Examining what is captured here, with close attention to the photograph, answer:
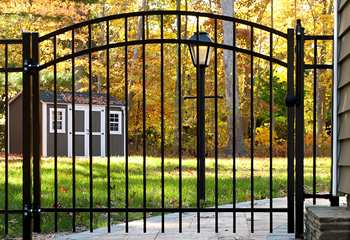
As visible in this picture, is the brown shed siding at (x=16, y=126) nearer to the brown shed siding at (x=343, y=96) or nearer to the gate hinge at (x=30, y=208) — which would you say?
the gate hinge at (x=30, y=208)

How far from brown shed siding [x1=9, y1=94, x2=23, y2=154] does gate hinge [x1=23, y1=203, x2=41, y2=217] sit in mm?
16156

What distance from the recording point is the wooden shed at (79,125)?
1770 cm

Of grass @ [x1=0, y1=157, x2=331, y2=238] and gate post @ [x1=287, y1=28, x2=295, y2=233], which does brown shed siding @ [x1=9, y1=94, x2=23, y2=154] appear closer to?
grass @ [x1=0, y1=157, x2=331, y2=238]

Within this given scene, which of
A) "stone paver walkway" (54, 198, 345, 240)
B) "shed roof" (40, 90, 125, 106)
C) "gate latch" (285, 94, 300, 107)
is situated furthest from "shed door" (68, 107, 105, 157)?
"gate latch" (285, 94, 300, 107)

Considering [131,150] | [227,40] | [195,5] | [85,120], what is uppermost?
[195,5]

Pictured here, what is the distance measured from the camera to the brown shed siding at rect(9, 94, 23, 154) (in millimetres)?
20062

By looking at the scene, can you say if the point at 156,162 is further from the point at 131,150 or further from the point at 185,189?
the point at 131,150

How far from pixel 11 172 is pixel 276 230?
21.6 ft

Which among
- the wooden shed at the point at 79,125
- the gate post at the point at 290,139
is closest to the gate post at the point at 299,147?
the gate post at the point at 290,139

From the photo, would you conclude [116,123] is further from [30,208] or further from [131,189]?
[30,208]

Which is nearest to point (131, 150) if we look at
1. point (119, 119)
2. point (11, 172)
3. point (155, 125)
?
point (155, 125)

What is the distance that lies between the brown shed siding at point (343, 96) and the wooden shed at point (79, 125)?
46.6 ft

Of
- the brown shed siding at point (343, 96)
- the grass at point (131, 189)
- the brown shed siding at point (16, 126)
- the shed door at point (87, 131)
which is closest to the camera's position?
the brown shed siding at point (343, 96)

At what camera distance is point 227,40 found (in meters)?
17.5
